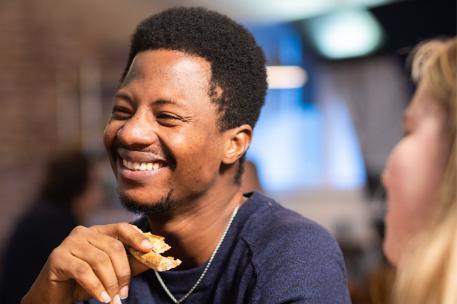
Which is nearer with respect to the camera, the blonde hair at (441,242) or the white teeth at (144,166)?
the blonde hair at (441,242)

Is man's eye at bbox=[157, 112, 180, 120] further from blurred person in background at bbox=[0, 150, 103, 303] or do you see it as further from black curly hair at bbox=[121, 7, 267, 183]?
blurred person in background at bbox=[0, 150, 103, 303]

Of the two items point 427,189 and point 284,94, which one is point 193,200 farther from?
point 284,94

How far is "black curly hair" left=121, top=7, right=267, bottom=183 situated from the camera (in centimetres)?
133

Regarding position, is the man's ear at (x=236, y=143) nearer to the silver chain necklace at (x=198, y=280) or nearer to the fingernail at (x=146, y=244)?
the silver chain necklace at (x=198, y=280)

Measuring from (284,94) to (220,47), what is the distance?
3.82 metres

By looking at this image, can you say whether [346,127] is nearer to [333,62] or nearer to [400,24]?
[333,62]

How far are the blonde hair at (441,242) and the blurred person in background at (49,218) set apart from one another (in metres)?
1.69

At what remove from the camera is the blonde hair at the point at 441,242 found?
850 mm

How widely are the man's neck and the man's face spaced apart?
1.9 inches

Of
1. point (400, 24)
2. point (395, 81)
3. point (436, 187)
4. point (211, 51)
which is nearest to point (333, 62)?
point (395, 81)

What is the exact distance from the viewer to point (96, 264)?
1154mm

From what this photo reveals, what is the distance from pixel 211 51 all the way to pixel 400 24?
7.86ft

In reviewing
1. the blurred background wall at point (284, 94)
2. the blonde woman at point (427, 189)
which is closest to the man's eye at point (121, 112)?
the blonde woman at point (427, 189)

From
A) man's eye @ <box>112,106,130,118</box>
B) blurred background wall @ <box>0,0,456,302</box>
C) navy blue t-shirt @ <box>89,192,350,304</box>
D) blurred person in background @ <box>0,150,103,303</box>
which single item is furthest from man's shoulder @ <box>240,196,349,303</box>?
blurred background wall @ <box>0,0,456,302</box>
